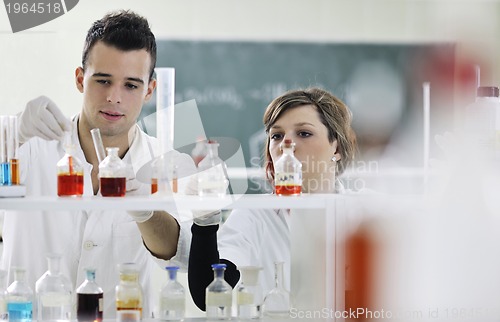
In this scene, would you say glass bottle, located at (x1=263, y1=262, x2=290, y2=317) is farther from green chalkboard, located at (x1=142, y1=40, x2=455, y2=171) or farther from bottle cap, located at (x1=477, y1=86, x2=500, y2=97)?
green chalkboard, located at (x1=142, y1=40, x2=455, y2=171)

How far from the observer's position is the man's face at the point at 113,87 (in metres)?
2.42

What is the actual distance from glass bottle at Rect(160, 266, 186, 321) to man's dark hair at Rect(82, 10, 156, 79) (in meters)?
0.94

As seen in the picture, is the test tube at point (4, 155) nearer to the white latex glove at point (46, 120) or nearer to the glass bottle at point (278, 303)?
the white latex glove at point (46, 120)

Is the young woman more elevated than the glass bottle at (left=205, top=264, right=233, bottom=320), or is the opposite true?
the young woman

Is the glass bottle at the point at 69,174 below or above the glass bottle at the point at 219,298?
above

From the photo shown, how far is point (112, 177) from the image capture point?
71.3 inches

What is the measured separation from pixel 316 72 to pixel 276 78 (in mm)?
261

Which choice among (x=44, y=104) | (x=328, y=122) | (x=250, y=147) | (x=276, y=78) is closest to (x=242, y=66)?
(x=276, y=78)

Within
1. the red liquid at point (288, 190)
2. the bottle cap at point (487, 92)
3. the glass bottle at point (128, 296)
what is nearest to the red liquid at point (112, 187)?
the glass bottle at point (128, 296)

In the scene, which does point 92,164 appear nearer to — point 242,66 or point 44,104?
point 44,104

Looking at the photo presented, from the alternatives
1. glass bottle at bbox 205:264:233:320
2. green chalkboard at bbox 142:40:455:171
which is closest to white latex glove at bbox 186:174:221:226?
glass bottle at bbox 205:264:233:320

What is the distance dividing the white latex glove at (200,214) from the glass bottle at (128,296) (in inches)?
9.7

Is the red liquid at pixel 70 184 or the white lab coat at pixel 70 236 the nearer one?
the red liquid at pixel 70 184

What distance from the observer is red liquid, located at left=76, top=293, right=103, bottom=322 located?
1796 mm
